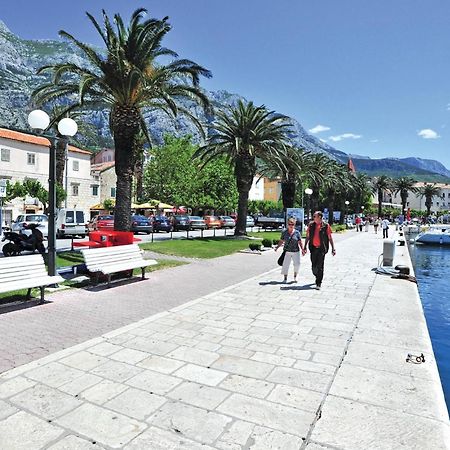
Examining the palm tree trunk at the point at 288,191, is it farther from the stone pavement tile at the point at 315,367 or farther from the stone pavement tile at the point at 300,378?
the stone pavement tile at the point at 300,378

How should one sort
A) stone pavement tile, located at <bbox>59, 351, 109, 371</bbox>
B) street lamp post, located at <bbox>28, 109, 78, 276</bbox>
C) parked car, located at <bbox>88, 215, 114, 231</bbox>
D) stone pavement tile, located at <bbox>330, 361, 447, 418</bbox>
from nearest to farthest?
stone pavement tile, located at <bbox>330, 361, 447, 418</bbox>, stone pavement tile, located at <bbox>59, 351, 109, 371</bbox>, street lamp post, located at <bbox>28, 109, 78, 276</bbox>, parked car, located at <bbox>88, 215, 114, 231</bbox>

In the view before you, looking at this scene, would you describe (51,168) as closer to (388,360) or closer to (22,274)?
(22,274)

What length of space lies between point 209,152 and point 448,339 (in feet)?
70.0

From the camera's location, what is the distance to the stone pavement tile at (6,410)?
3490mm

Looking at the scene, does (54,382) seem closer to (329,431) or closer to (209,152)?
(329,431)

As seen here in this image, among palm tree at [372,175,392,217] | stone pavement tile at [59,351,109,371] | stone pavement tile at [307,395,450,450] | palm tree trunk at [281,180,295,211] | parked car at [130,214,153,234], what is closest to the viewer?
stone pavement tile at [307,395,450,450]

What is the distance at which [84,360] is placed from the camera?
15.8 feet

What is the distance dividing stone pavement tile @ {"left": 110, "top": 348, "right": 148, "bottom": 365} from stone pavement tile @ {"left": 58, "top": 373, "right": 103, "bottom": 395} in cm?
52

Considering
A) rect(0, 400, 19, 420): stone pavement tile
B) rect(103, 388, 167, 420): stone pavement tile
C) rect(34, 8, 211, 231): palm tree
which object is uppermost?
rect(34, 8, 211, 231): palm tree

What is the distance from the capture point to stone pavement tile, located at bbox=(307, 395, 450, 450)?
3150 millimetres

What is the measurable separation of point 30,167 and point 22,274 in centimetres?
4385

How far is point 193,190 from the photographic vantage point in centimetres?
5253

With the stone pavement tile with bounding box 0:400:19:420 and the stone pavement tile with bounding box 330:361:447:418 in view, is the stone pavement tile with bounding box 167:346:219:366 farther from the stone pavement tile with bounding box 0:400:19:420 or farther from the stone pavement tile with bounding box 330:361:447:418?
the stone pavement tile with bounding box 0:400:19:420

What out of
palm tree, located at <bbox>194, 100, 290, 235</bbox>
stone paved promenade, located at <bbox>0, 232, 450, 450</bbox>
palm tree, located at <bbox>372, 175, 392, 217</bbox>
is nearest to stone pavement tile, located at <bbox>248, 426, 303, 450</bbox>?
stone paved promenade, located at <bbox>0, 232, 450, 450</bbox>
